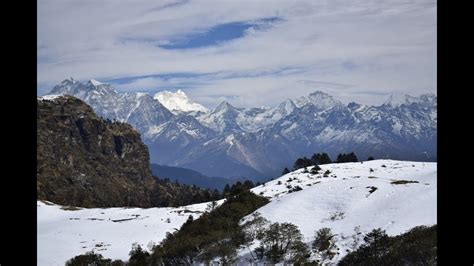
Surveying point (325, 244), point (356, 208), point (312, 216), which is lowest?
point (325, 244)

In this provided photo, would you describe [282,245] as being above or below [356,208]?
below

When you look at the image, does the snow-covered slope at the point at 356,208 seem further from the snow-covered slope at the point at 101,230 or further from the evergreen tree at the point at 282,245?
the snow-covered slope at the point at 101,230

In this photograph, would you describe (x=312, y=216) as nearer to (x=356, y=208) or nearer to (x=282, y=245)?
(x=356, y=208)

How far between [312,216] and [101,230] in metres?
46.5

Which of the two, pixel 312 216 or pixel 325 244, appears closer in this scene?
pixel 325 244

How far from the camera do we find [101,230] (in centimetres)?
8619

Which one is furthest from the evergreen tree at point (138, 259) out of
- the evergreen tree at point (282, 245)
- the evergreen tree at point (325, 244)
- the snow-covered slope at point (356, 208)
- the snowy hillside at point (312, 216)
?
the evergreen tree at point (325, 244)

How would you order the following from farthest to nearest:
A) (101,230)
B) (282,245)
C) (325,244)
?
(101,230) < (282,245) < (325,244)

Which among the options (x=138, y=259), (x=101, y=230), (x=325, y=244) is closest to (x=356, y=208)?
(x=325, y=244)

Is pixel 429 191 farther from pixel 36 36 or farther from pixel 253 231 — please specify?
pixel 36 36

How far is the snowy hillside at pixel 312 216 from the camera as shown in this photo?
48.6m
